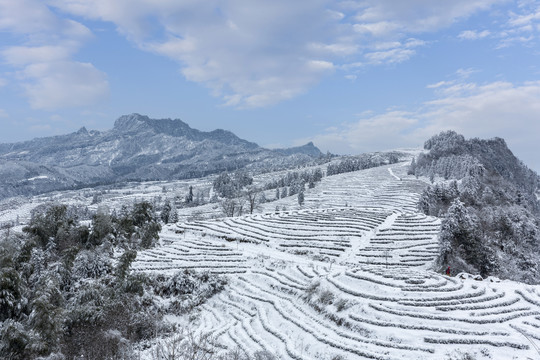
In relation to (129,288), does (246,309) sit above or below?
below

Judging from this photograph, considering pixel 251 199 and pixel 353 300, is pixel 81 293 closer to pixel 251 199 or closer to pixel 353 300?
pixel 353 300

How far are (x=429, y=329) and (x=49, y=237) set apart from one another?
32885 millimetres

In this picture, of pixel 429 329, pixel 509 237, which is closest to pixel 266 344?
pixel 429 329

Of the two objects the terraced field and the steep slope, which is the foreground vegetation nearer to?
the terraced field

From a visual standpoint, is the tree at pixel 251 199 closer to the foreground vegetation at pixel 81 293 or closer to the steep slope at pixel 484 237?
the steep slope at pixel 484 237

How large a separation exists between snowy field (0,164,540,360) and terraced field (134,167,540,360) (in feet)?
0.24

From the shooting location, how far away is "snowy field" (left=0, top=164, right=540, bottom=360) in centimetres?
2050

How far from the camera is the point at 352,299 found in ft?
87.4

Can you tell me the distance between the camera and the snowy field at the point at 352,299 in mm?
20500

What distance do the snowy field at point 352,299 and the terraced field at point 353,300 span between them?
0.07 meters

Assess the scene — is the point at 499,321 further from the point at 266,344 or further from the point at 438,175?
the point at 438,175

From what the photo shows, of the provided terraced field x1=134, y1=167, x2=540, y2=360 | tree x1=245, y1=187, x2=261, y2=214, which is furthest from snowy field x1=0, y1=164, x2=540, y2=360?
tree x1=245, y1=187, x2=261, y2=214

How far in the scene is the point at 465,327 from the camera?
21094 mm

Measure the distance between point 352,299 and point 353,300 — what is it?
22 centimetres
